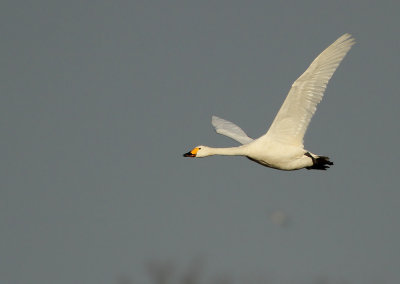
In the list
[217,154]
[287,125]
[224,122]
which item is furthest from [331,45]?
[224,122]

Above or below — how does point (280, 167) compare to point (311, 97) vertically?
below

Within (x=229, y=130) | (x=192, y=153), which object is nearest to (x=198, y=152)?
(x=192, y=153)

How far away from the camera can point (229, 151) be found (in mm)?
27062

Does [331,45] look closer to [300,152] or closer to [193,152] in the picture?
[300,152]

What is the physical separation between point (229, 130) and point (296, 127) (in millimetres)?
5563

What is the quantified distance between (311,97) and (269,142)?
1713mm

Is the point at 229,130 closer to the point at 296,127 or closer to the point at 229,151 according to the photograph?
the point at 229,151

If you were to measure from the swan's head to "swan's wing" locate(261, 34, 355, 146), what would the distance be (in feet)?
6.04

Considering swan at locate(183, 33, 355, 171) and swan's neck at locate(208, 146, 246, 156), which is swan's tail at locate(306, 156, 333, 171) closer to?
swan at locate(183, 33, 355, 171)

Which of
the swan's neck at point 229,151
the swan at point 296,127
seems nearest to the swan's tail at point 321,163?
the swan at point 296,127

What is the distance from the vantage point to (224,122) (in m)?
33.0

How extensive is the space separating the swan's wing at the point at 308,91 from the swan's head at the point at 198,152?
72.5 inches

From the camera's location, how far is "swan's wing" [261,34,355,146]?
2598 centimetres

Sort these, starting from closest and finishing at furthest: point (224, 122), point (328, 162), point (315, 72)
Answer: point (315, 72)
point (328, 162)
point (224, 122)
